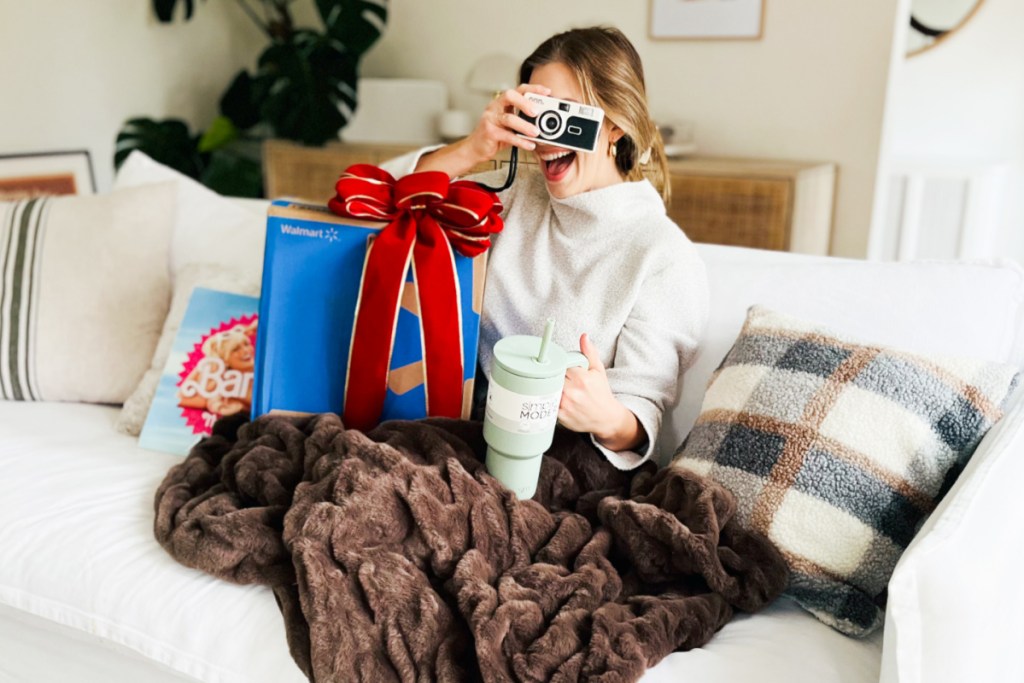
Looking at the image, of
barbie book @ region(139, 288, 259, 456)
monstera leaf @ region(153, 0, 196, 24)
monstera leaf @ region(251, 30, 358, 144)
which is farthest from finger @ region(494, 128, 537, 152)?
monstera leaf @ region(153, 0, 196, 24)

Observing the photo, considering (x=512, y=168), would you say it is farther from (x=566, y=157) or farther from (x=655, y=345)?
(x=655, y=345)

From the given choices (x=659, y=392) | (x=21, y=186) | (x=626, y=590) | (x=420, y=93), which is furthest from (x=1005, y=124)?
(x=21, y=186)

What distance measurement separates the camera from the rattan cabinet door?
215 centimetres

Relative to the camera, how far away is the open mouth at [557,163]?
3.74 feet

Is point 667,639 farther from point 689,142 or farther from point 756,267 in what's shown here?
point 689,142

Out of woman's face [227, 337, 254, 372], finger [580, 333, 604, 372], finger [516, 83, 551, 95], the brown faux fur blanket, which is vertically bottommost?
the brown faux fur blanket

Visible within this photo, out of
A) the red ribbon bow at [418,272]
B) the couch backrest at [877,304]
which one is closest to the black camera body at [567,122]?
the red ribbon bow at [418,272]

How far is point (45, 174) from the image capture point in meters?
2.47

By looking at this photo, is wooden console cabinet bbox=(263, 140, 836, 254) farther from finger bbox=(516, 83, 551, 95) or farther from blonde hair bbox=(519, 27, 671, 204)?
finger bbox=(516, 83, 551, 95)

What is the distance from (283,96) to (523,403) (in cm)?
218

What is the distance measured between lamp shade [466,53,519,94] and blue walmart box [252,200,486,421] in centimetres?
163

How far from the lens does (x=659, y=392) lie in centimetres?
110

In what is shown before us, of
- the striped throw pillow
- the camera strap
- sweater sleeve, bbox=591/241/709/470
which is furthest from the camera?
the striped throw pillow

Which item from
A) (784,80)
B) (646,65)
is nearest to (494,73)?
(646,65)
